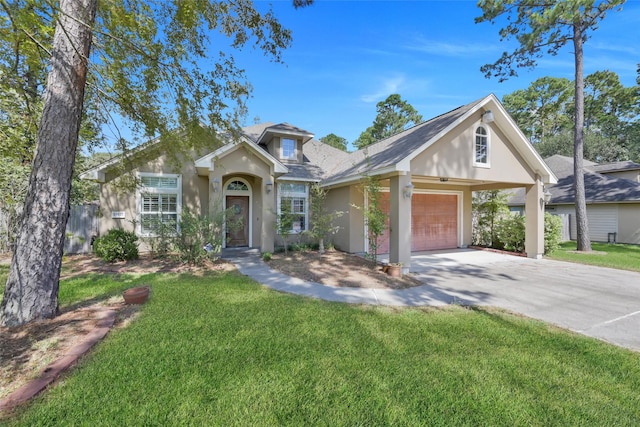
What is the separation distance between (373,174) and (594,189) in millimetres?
18567

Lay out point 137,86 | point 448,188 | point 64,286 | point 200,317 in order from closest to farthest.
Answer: point 200,317
point 64,286
point 137,86
point 448,188

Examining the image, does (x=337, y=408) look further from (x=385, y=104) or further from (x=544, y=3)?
(x=385, y=104)

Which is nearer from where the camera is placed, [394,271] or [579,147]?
[394,271]

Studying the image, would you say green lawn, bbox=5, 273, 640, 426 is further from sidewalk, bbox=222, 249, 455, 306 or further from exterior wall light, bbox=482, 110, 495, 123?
exterior wall light, bbox=482, 110, 495, 123

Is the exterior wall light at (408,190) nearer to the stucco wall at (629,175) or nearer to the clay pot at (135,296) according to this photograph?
the clay pot at (135,296)

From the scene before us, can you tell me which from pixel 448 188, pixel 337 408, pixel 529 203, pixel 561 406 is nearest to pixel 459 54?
pixel 448 188

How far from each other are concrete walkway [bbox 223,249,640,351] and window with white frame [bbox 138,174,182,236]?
3.56m

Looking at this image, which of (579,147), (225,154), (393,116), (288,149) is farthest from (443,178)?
(393,116)

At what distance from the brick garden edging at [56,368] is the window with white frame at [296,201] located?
8542mm

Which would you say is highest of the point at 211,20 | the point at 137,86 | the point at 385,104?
the point at 385,104

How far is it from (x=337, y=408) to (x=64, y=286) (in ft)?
23.0

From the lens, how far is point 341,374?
3215 mm

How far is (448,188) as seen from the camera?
1387 centimetres

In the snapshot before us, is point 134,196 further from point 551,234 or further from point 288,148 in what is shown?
point 551,234
